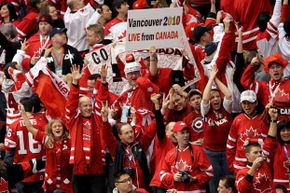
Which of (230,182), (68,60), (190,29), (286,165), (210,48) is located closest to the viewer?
(230,182)

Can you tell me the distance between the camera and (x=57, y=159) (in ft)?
66.8

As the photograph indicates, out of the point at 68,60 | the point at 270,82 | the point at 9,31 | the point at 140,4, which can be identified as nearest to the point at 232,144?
the point at 270,82

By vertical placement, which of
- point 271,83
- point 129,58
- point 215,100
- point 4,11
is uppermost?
point 4,11

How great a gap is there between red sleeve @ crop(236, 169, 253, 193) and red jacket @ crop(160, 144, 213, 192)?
2.21ft

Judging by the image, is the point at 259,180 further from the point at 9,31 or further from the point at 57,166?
the point at 9,31

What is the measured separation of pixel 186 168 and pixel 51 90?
3.32 meters

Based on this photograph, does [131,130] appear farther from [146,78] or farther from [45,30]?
[45,30]

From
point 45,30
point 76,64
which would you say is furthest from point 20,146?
point 45,30

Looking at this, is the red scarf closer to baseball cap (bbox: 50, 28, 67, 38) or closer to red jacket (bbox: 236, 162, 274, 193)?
baseball cap (bbox: 50, 28, 67, 38)

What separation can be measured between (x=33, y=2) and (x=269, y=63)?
6931 mm

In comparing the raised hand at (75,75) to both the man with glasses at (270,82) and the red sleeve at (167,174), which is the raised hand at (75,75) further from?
the man with glasses at (270,82)

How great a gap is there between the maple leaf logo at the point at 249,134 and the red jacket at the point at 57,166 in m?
2.58

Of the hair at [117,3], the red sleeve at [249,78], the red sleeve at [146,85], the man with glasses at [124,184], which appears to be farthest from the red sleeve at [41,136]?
the hair at [117,3]

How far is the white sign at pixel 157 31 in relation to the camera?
20578 millimetres
